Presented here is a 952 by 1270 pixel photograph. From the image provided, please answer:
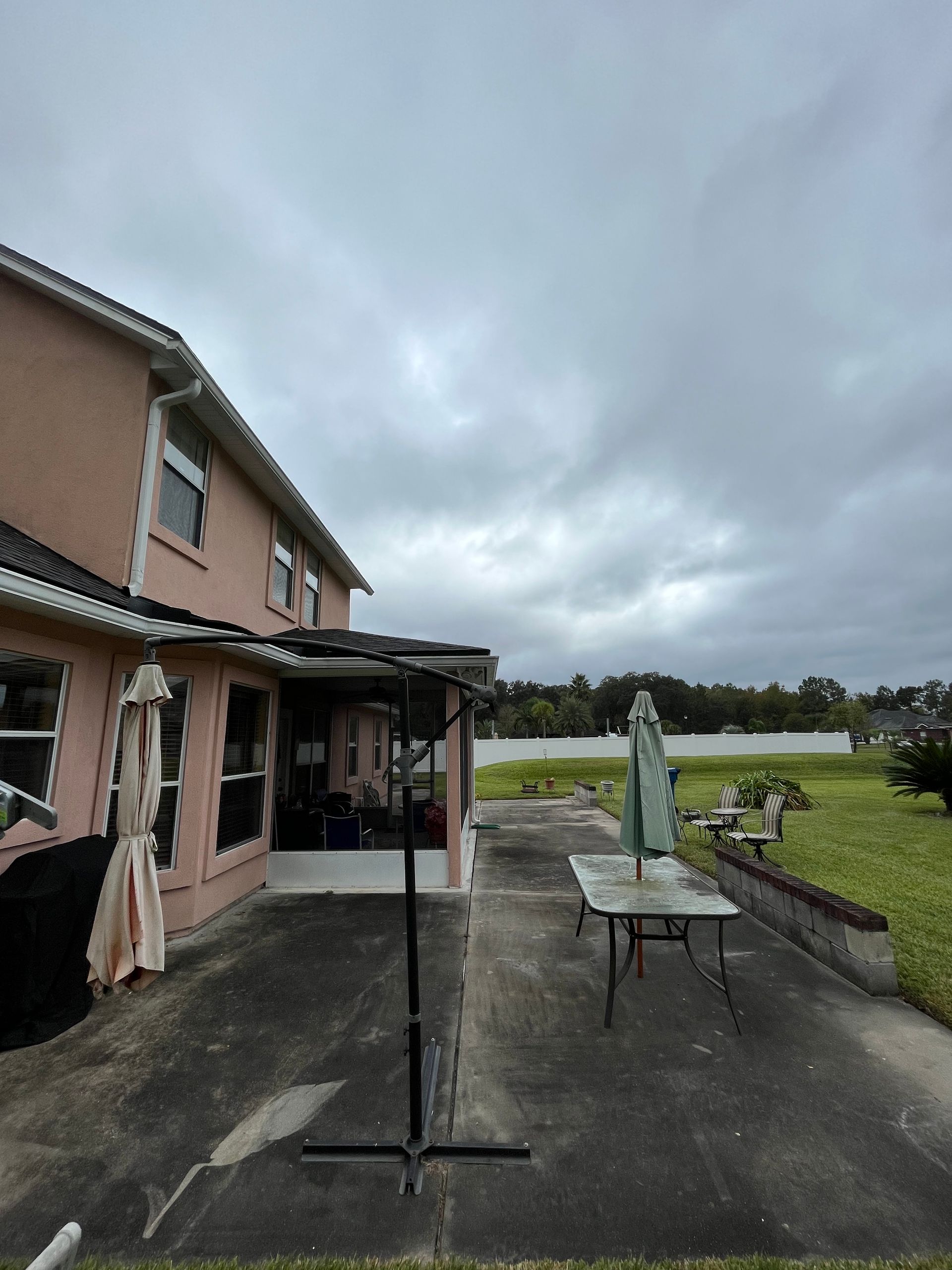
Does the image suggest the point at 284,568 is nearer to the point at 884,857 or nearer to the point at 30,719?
the point at 30,719

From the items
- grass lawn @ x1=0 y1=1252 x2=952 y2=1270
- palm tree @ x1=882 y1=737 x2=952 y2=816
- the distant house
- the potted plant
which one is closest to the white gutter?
the potted plant

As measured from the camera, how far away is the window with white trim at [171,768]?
5344 mm

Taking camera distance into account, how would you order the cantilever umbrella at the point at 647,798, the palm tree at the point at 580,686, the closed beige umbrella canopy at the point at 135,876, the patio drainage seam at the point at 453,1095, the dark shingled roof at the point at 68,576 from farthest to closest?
the palm tree at the point at 580,686 → the cantilever umbrella at the point at 647,798 → the dark shingled roof at the point at 68,576 → the closed beige umbrella canopy at the point at 135,876 → the patio drainage seam at the point at 453,1095

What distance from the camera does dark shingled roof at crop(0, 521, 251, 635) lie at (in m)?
3.75

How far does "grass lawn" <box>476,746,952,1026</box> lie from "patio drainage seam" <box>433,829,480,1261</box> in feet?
11.2

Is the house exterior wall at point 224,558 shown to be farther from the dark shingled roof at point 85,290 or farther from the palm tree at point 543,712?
the palm tree at point 543,712

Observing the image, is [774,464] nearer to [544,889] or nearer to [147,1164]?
[544,889]

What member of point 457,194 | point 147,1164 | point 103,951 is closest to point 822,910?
point 147,1164

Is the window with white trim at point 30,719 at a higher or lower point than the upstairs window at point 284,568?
lower

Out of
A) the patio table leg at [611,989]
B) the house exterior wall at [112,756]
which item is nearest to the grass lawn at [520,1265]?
the patio table leg at [611,989]

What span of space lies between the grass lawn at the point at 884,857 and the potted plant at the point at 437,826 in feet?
13.2

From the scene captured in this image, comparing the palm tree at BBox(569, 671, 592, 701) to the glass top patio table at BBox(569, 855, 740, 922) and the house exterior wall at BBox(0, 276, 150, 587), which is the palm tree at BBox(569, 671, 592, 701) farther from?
the house exterior wall at BBox(0, 276, 150, 587)

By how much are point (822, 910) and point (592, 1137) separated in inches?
126

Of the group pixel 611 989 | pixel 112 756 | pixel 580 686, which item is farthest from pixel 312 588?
pixel 580 686
